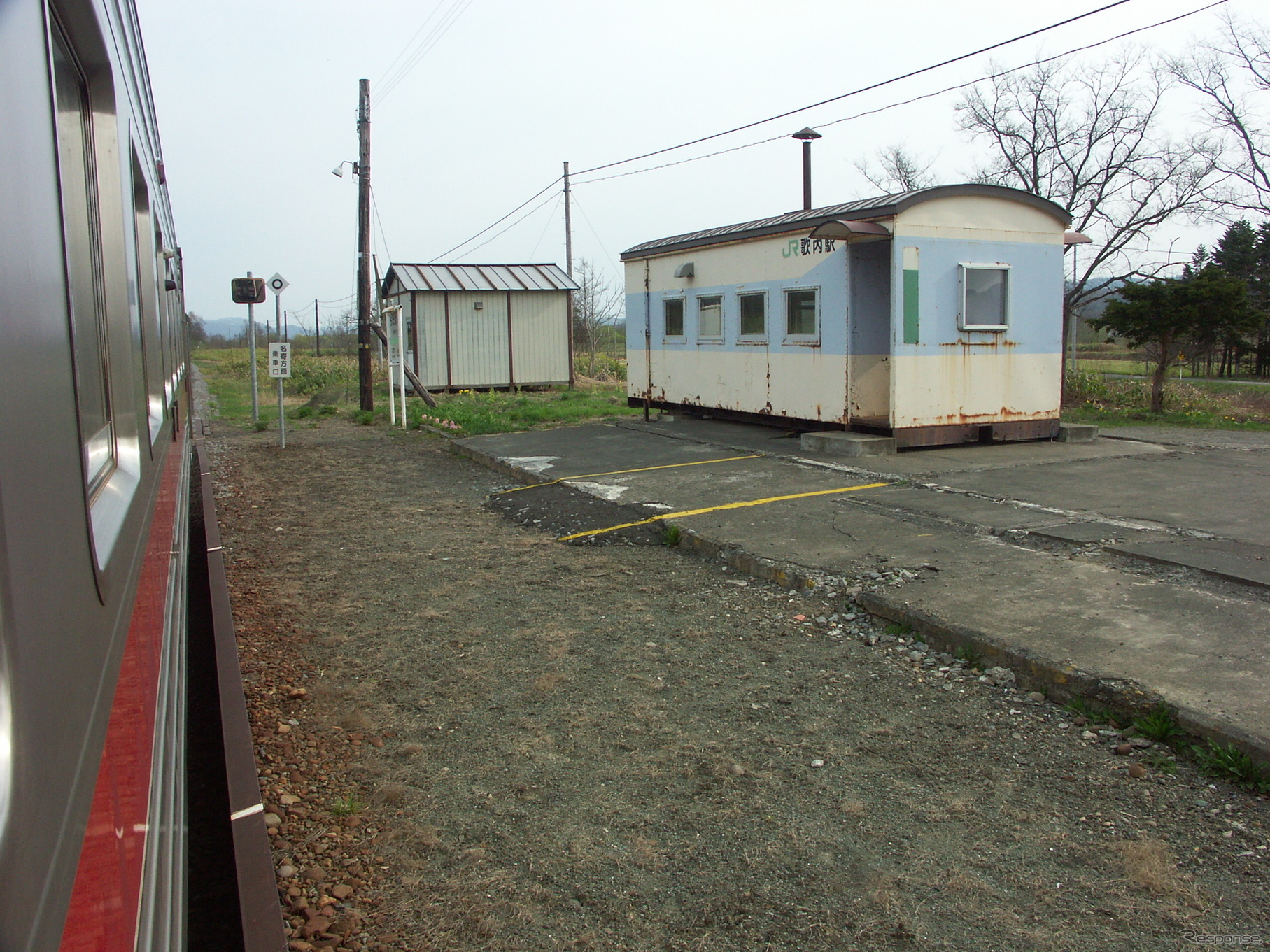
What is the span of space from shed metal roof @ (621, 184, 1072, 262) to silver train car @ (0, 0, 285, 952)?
25.9 feet

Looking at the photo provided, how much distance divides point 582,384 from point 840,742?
70.9 feet

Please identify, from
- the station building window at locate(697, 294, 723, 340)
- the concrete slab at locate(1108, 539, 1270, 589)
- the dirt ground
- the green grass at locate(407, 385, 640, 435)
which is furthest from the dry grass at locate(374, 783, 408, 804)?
the green grass at locate(407, 385, 640, 435)

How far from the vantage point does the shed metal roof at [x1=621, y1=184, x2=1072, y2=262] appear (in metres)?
9.59

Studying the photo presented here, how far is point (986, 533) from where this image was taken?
6469mm

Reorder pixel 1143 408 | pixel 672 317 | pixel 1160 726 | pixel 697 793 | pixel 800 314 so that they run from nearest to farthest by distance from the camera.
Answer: pixel 697 793 → pixel 1160 726 → pixel 800 314 → pixel 672 317 → pixel 1143 408

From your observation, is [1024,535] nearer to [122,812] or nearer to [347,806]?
[347,806]

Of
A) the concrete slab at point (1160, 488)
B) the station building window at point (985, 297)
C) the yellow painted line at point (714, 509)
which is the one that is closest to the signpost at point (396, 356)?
the station building window at point (985, 297)

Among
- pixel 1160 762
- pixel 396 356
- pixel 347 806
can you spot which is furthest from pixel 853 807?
pixel 396 356

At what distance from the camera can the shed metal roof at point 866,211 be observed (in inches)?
377

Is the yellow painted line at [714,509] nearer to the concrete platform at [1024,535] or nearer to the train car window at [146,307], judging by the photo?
the concrete platform at [1024,535]

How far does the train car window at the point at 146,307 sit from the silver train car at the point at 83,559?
0.07 metres

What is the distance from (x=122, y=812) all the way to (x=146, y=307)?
8.29ft

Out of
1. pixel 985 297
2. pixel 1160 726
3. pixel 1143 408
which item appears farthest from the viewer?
pixel 1143 408

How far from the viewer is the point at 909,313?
31.9 feet
